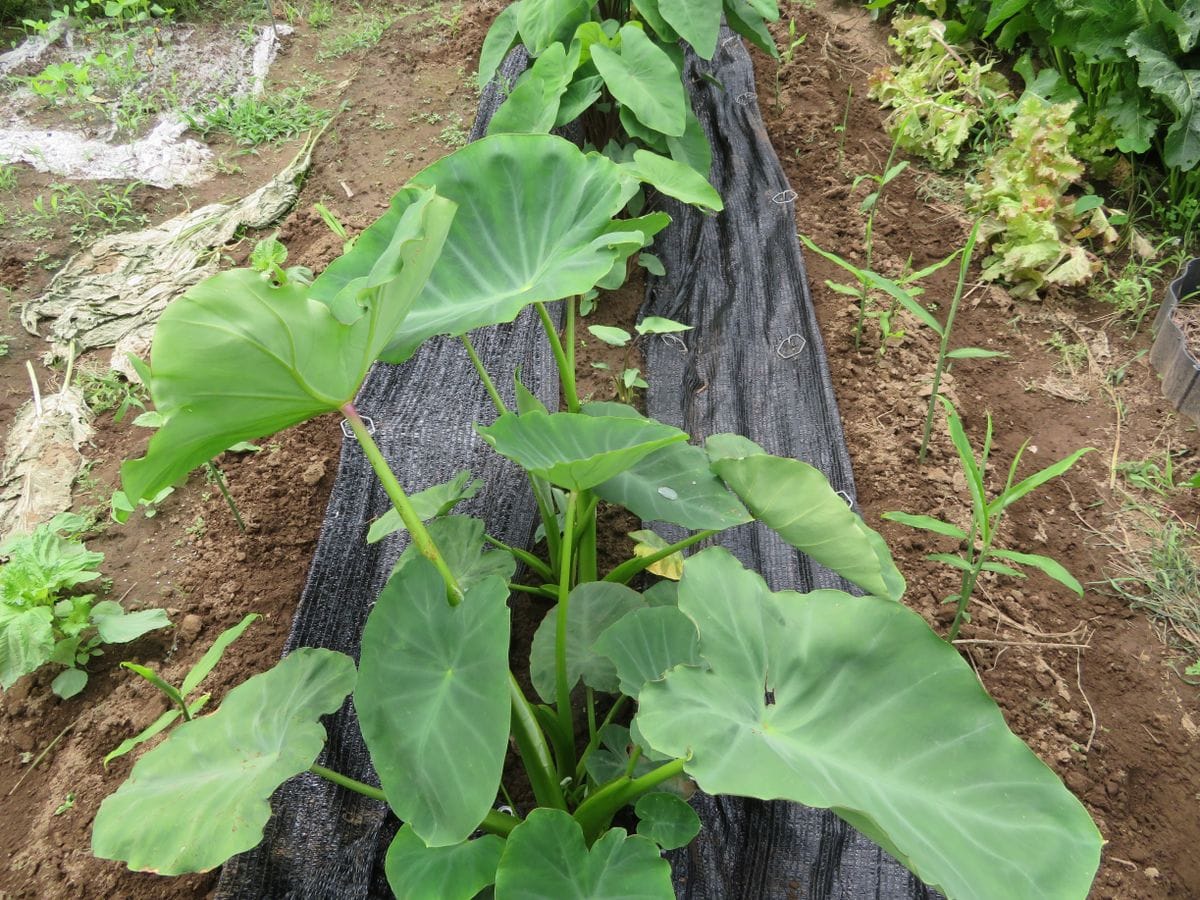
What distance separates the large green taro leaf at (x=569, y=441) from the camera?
98 centimetres

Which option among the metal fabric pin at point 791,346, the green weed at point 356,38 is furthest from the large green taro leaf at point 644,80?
the green weed at point 356,38

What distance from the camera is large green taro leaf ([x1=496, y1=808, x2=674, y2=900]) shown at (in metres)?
0.92

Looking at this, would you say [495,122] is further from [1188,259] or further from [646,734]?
[1188,259]

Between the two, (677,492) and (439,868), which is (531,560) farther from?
(439,868)

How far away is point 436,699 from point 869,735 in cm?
50

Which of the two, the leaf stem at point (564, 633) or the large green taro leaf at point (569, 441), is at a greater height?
the large green taro leaf at point (569, 441)

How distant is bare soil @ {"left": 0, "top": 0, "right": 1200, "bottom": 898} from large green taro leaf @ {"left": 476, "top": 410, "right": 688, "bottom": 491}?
2.69 feet

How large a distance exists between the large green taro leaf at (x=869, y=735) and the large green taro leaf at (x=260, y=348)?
1.53 feet

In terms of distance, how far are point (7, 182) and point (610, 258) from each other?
2875 millimetres

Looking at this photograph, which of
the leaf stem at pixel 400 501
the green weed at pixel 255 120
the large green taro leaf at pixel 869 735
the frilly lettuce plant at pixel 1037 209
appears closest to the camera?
the large green taro leaf at pixel 869 735

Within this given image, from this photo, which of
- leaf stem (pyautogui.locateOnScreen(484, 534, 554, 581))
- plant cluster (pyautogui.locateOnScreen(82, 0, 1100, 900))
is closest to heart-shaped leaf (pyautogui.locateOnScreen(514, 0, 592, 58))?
plant cluster (pyautogui.locateOnScreen(82, 0, 1100, 900))

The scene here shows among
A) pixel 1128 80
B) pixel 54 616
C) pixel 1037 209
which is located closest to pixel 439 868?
pixel 54 616

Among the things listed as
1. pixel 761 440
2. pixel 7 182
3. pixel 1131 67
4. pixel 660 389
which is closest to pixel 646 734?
pixel 761 440

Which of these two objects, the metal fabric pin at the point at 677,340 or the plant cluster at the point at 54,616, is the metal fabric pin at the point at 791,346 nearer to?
the metal fabric pin at the point at 677,340
